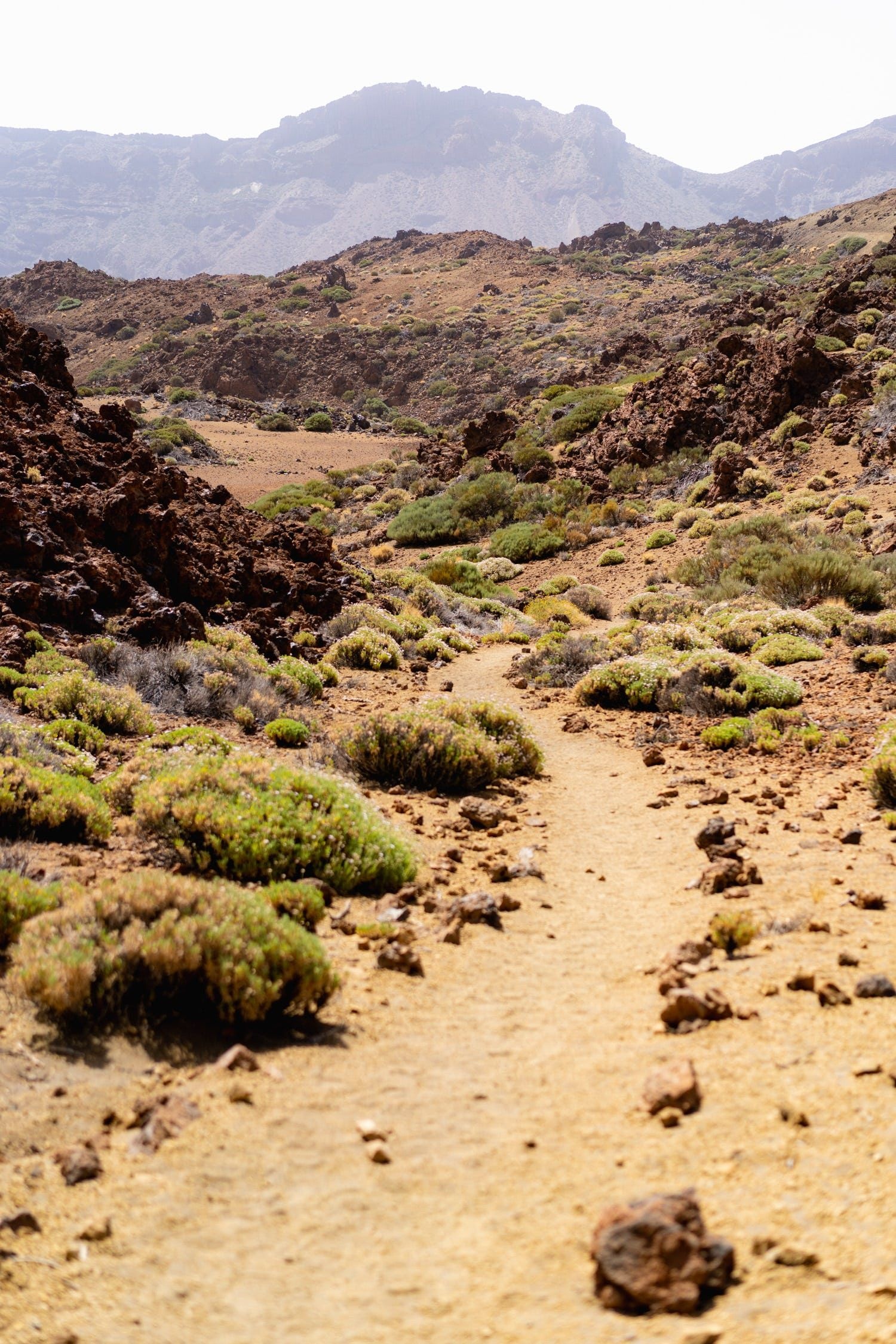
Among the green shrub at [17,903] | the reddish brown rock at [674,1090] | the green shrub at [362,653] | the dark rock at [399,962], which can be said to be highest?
the green shrub at [17,903]

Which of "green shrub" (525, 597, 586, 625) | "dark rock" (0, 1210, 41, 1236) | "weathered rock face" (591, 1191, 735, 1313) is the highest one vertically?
"weathered rock face" (591, 1191, 735, 1313)

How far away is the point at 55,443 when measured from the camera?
42.6 ft

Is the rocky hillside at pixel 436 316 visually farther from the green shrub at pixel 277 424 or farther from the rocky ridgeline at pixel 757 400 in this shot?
the rocky ridgeline at pixel 757 400

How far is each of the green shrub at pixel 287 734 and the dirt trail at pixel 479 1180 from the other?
15.0 ft

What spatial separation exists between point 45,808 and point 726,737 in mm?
6807

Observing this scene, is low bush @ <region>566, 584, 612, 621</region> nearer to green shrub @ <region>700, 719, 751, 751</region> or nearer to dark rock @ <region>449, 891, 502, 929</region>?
green shrub @ <region>700, 719, 751, 751</region>

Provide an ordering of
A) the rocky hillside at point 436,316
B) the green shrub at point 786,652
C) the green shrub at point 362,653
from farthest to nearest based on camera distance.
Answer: the rocky hillside at point 436,316 → the green shrub at point 362,653 → the green shrub at point 786,652

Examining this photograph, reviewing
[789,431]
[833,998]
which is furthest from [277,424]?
[833,998]

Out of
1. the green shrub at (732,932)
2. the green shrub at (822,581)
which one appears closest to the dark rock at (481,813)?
the green shrub at (732,932)

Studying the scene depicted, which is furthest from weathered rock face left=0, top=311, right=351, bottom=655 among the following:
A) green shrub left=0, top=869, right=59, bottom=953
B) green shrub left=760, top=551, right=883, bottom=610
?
green shrub left=760, top=551, right=883, bottom=610

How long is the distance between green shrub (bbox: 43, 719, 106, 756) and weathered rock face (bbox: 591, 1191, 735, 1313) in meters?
6.37

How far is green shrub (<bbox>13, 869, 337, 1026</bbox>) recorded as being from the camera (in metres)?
3.58

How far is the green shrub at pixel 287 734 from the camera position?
8.80 meters

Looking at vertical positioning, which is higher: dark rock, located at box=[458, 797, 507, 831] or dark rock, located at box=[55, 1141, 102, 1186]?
dark rock, located at box=[55, 1141, 102, 1186]
